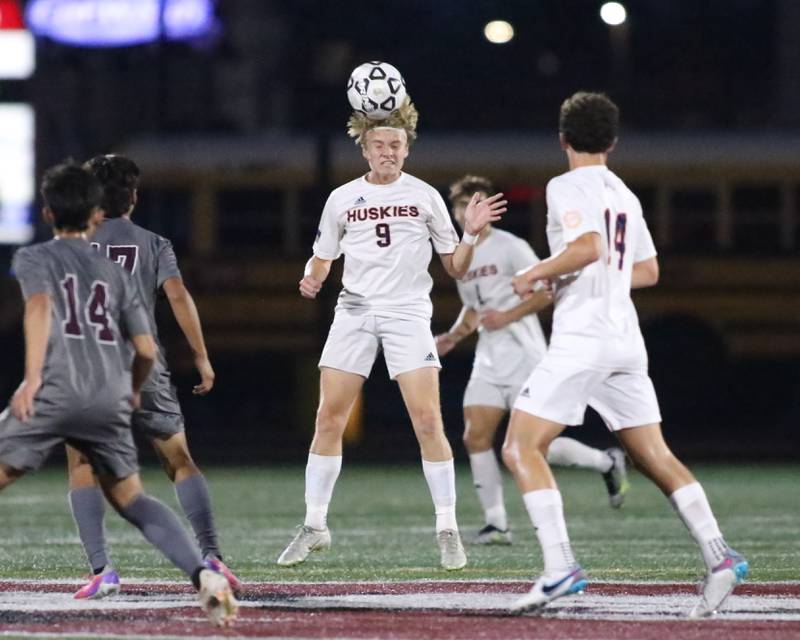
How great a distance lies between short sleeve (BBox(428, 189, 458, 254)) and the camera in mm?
8930

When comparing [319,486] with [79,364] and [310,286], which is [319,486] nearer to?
[310,286]

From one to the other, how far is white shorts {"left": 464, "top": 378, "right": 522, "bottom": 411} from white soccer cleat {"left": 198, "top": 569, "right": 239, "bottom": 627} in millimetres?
4827

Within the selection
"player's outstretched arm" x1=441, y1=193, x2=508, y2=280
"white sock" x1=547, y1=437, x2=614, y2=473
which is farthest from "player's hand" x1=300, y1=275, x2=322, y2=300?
"white sock" x1=547, y1=437, x2=614, y2=473

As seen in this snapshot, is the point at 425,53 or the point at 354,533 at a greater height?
the point at 425,53

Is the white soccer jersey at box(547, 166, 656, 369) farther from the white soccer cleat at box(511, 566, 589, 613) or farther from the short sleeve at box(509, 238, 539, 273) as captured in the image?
the short sleeve at box(509, 238, 539, 273)

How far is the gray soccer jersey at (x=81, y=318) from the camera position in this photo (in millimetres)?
6684

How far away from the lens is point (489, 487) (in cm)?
1124

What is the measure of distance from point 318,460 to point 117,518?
4523 millimetres

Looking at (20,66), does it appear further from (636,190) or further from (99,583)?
(99,583)

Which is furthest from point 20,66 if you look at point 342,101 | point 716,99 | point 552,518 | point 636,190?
point 552,518

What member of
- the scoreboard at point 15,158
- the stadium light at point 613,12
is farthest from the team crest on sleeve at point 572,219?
the scoreboard at point 15,158

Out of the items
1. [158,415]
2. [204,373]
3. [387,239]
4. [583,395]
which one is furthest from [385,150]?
[583,395]

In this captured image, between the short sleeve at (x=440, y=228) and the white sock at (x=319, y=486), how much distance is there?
1152mm

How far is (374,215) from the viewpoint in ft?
29.1
